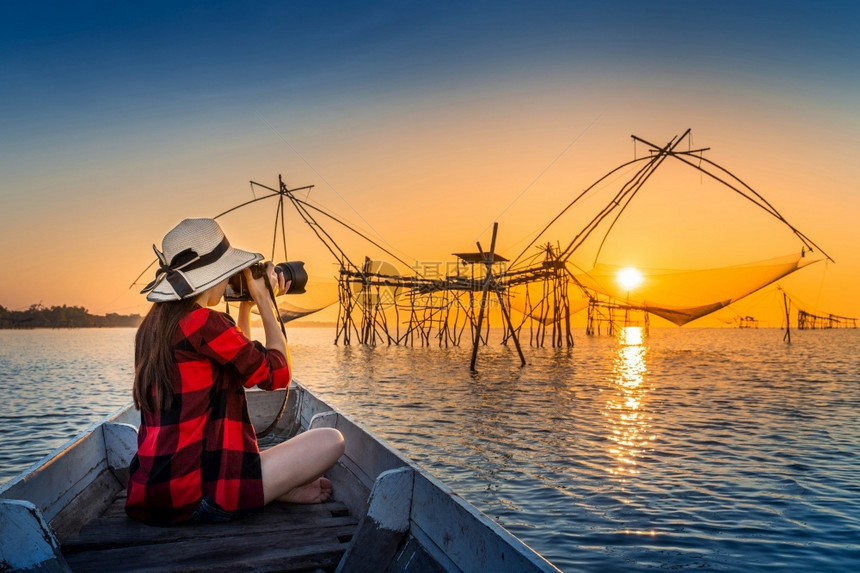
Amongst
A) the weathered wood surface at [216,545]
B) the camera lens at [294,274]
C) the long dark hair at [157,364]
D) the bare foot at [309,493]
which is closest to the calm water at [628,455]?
the bare foot at [309,493]

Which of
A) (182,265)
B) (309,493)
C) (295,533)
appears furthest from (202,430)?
(309,493)

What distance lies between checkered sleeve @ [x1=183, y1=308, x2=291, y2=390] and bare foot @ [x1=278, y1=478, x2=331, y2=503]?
75cm

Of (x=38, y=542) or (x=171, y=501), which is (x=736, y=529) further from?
(x=38, y=542)

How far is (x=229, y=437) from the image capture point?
2.35 m

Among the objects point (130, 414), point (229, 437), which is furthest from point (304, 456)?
point (130, 414)

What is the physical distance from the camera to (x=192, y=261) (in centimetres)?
235

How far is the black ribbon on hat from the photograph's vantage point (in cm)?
230

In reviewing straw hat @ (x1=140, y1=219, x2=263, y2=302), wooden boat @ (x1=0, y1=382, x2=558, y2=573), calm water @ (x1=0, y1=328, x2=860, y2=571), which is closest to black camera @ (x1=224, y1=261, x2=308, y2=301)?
straw hat @ (x1=140, y1=219, x2=263, y2=302)

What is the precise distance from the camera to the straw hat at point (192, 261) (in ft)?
7.55

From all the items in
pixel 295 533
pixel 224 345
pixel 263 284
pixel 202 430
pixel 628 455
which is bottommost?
pixel 628 455

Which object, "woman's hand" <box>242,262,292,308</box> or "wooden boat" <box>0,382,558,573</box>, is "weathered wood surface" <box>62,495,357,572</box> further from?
"woman's hand" <box>242,262,292,308</box>

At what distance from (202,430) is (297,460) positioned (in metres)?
0.45

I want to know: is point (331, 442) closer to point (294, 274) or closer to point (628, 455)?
point (294, 274)

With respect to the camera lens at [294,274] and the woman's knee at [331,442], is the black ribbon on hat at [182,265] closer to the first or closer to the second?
the camera lens at [294,274]
